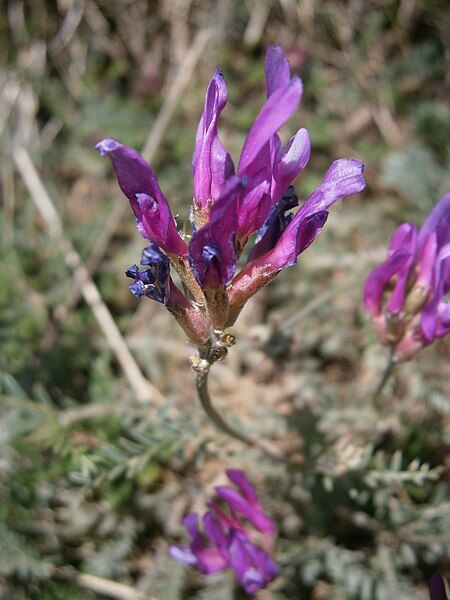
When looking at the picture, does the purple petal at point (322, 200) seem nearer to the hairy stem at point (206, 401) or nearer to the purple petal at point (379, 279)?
the hairy stem at point (206, 401)

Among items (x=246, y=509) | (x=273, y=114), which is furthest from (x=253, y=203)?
(x=246, y=509)

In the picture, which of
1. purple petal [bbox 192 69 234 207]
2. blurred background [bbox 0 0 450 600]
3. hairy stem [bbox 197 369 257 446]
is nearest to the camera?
purple petal [bbox 192 69 234 207]

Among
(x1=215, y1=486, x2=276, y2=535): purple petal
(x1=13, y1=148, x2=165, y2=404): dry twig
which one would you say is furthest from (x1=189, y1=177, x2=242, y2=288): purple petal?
(x1=13, y1=148, x2=165, y2=404): dry twig

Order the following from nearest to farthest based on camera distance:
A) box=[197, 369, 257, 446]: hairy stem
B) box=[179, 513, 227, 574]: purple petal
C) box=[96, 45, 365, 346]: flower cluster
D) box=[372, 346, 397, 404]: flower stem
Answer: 1. box=[96, 45, 365, 346]: flower cluster
2. box=[197, 369, 257, 446]: hairy stem
3. box=[372, 346, 397, 404]: flower stem
4. box=[179, 513, 227, 574]: purple petal

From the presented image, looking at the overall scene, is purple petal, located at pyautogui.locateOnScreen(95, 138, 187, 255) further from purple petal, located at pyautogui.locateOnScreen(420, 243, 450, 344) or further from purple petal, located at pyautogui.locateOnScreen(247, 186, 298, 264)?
purple petal, located at pyautogui.locateOnScreen(420, 243, 450, 344)

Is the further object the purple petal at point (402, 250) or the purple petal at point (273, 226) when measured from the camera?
the purple petal at point (402, 250)

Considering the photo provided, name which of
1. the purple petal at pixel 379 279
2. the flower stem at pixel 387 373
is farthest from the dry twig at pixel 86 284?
the purple petal at pixel 379 279

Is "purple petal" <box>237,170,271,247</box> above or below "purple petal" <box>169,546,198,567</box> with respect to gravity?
above

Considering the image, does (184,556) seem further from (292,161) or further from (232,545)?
(292,161)

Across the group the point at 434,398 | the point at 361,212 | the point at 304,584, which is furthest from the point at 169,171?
the point at 304,584
